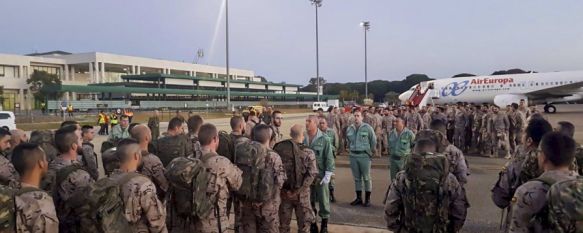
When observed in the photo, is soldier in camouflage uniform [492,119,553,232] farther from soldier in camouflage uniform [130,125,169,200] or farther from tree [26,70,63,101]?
tree [26,70,63,101]

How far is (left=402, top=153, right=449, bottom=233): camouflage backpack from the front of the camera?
3.67 meters

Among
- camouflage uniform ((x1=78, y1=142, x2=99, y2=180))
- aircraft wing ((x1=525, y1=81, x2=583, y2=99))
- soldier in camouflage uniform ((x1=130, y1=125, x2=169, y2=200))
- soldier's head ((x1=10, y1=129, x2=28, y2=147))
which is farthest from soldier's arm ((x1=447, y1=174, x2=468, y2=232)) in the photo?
aircraft wing ((x1=525, y1=81, x2=583, y2=99))

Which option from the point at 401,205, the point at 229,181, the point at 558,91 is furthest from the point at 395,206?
the point at 558,91

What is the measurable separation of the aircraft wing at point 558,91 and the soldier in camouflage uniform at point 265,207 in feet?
118

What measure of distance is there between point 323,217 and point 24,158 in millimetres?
4107

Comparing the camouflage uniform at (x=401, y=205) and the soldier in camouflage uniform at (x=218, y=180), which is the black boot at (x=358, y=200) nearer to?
the soldier in camouflage uniform at (x=218, y=180)

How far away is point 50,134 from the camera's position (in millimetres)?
7398

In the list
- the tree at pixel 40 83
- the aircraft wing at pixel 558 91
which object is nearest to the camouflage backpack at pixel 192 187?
the aircraft wing at pixel 558 91

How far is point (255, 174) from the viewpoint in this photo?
16.6 feet

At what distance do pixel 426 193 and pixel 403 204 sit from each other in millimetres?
254

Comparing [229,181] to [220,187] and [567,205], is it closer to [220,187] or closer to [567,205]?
[220,187]

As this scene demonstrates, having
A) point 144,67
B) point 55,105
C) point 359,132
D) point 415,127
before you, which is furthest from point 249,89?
point 359,132

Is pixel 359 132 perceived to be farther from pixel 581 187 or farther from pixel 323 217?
pixel 581 187

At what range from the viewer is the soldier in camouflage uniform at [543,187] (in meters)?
2.92
